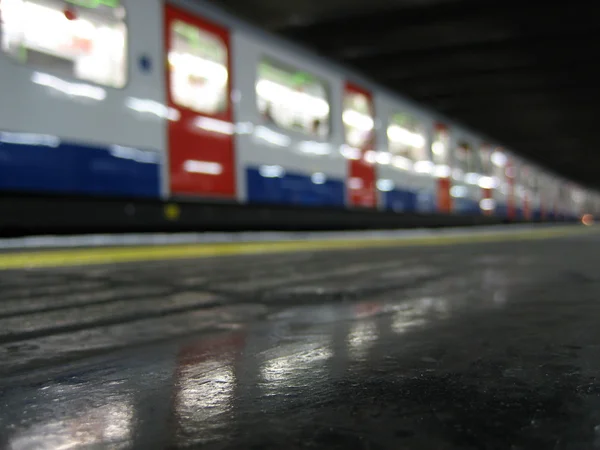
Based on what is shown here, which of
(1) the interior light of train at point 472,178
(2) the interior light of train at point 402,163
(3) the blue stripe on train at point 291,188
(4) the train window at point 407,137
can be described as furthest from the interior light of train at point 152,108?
(1) the interior light of train at point 472,178

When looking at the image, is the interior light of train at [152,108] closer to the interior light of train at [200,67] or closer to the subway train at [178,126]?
the subway train at [178,126]

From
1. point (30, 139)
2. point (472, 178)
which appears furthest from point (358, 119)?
point (472, 178)

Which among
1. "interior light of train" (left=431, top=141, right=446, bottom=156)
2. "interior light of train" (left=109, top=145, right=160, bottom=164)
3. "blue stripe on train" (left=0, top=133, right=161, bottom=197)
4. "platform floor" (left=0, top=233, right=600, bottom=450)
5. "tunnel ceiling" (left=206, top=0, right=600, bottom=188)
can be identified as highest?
"tunnel ceiling" (left=206, top=0, right=600, bottom=188)

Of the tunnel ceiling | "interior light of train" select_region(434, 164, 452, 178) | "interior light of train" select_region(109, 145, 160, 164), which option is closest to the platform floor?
"interior light of train" select_region(109, 145, 160, 164)

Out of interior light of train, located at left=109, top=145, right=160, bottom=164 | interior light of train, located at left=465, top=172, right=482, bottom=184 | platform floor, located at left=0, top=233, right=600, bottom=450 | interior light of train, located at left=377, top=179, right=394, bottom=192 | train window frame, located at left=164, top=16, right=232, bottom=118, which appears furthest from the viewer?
interior light of train, located at left=465, top=172, right=482, bottom=184

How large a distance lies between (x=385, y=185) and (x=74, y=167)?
4740 mm

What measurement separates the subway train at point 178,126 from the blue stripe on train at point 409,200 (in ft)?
0.15

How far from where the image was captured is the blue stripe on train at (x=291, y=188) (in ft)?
17.7

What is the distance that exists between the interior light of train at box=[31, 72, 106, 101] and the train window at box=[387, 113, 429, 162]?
15.4 feet

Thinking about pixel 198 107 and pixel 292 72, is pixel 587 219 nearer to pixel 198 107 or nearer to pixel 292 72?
pixel 292 72

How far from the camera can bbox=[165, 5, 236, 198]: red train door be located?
4.48 meters

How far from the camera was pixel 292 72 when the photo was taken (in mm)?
6004

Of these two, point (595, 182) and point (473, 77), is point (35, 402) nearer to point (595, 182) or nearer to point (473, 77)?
point (473, 77)

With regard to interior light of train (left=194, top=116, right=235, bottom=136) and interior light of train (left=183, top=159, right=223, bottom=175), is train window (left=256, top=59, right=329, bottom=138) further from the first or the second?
interior light of train (left=183, top=159, right=223, bottom=175)
